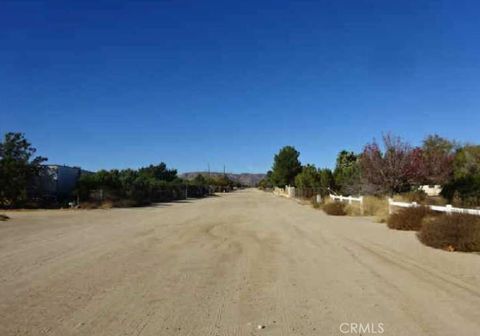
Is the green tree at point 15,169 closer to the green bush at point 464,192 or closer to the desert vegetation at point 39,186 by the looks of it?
the desert vegetation at point 39,186

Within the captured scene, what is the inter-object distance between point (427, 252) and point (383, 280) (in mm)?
4802

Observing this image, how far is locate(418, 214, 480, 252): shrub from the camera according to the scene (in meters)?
14.7

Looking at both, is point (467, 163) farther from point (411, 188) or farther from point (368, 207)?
point (368, 207)

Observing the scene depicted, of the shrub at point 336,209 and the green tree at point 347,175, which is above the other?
the green tree at point 347,175

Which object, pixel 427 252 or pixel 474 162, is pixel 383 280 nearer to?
pixel 427 252

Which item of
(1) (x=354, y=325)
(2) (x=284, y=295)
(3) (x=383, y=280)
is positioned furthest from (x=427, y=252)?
(1) (x=354, y=325)

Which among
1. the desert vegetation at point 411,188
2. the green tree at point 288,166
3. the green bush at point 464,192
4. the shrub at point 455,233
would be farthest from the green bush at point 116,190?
the green tree at point 288,166

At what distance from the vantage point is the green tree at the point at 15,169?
44.1m

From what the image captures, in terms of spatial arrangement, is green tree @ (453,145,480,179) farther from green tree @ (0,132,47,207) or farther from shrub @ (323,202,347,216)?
green tree @ (0,132,47,207)

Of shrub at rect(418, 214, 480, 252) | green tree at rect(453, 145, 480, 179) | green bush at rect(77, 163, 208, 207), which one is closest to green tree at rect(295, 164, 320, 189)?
green tree at rect(453, 145, 480, 179)

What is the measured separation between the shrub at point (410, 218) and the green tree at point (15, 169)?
32.2 meters

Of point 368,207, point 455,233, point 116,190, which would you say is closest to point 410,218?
point 455,233

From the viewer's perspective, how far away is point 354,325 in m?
7.27

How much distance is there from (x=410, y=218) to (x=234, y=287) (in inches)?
532
